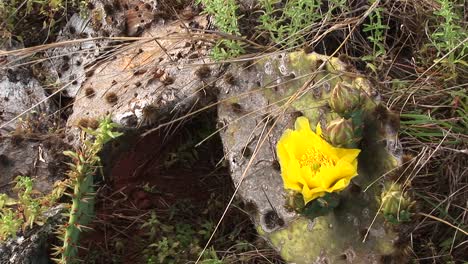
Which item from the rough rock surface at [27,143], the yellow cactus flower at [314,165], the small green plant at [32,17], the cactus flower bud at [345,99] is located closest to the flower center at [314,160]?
the yellow cactus flower at [314,165]

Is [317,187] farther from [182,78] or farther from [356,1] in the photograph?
[356,1]

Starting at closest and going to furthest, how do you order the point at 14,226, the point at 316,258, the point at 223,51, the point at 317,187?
the point at 317,187 < the point at 316,258 < the point at 14,226 < the point at 223,51

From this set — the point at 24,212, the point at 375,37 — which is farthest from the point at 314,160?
the point at 24,212

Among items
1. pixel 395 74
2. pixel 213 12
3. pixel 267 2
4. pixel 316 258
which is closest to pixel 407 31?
pixel 395 74

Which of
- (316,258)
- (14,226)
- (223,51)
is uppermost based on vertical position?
(223,51)

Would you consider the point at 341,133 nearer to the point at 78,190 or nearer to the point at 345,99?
the point at 345,99

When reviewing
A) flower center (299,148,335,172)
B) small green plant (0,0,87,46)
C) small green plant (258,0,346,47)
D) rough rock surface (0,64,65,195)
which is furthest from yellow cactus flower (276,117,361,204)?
small green plant (0,0,87,46)
